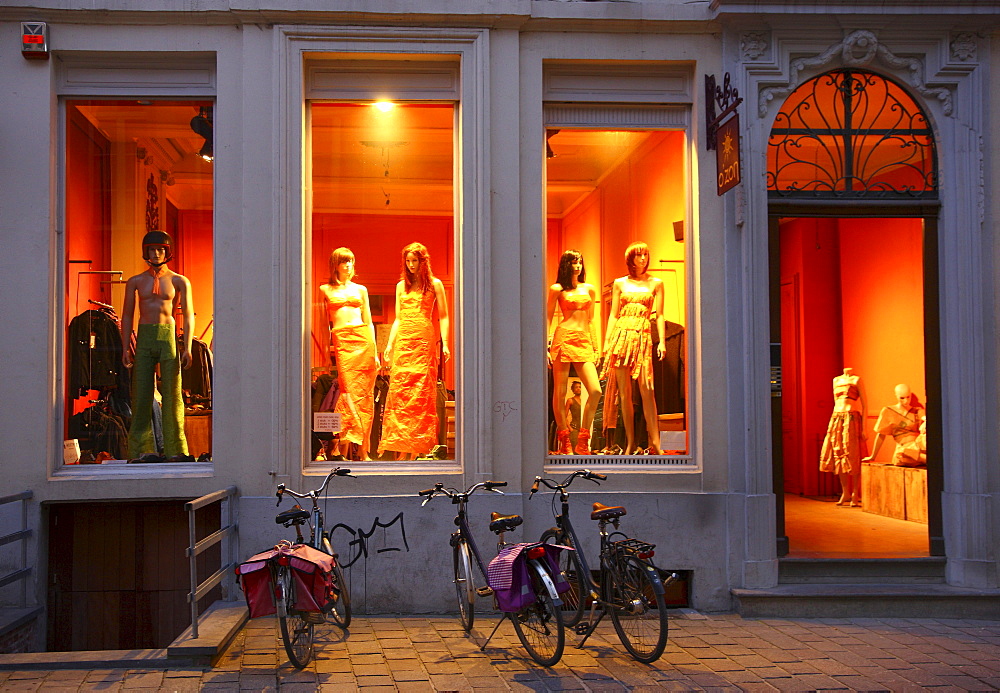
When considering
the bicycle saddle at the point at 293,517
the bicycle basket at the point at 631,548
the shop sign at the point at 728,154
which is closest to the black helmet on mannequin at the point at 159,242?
the bicycle saddle at the point at 293,517

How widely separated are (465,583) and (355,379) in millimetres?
2335

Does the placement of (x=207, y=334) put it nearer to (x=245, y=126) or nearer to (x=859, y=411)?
(x=245, y=126)

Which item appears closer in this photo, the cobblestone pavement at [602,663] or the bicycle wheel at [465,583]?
the cobblestone pavement at [602,663]

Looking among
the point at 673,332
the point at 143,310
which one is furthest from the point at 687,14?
the point at 143,310

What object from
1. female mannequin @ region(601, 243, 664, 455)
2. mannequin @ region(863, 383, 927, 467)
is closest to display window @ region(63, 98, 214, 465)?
female mannequin @ region(601, 243, 664, 455)

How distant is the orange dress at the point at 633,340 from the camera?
8.84m

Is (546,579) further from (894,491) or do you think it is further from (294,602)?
(894,491)

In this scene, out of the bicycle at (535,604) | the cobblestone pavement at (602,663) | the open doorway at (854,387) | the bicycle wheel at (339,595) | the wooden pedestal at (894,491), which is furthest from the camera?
the wooden pedestal at (894,491)

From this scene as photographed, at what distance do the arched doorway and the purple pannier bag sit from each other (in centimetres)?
306

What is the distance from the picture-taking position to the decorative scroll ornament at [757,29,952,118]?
27.9 ft

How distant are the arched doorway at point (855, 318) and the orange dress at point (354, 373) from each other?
12.1 feet

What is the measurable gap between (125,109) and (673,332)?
5.47m

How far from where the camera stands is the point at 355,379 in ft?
28.1

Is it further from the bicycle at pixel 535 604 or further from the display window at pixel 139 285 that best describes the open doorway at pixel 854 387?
the display window at pixel 139 285
